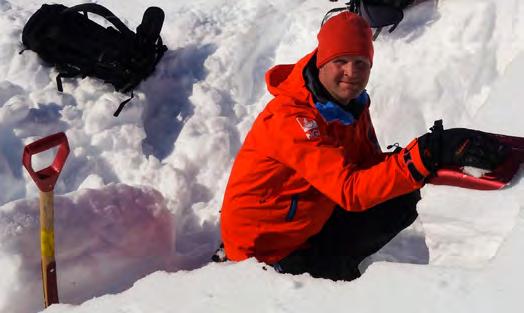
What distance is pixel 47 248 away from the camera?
263 centimetres

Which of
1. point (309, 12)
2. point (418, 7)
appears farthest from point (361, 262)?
point (309, 12)

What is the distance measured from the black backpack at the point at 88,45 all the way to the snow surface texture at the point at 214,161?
0.11 metres

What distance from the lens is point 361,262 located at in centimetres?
309

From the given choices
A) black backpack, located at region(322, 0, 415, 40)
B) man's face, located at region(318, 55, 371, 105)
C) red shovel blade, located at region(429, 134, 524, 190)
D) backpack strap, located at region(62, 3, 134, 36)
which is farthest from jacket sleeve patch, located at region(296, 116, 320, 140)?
backpack strap, located at region(62, 3, 134, 36)

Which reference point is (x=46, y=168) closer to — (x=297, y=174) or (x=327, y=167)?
(x=297, y=174)

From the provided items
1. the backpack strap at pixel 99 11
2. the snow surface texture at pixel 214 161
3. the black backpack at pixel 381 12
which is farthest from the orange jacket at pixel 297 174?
the backpack strap at pixel 99 11

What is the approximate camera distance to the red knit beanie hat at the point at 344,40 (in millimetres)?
2273

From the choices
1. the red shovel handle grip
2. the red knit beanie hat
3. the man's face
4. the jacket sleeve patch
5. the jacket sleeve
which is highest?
the red knit beanie hat

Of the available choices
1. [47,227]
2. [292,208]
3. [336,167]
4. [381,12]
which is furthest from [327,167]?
[381,12]

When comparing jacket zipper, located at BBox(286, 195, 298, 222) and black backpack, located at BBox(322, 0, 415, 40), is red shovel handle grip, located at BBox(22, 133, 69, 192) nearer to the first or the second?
jacket zipper, located at BBox(286, 195, 298, 222)

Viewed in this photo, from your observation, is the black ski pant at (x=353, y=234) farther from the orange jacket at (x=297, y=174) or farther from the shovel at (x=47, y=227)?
the shovel at (x=47, y=227)

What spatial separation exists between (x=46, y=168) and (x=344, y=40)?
1.47 m

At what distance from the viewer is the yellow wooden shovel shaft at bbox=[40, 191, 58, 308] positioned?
2.62m

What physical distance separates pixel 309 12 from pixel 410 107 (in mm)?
1350
